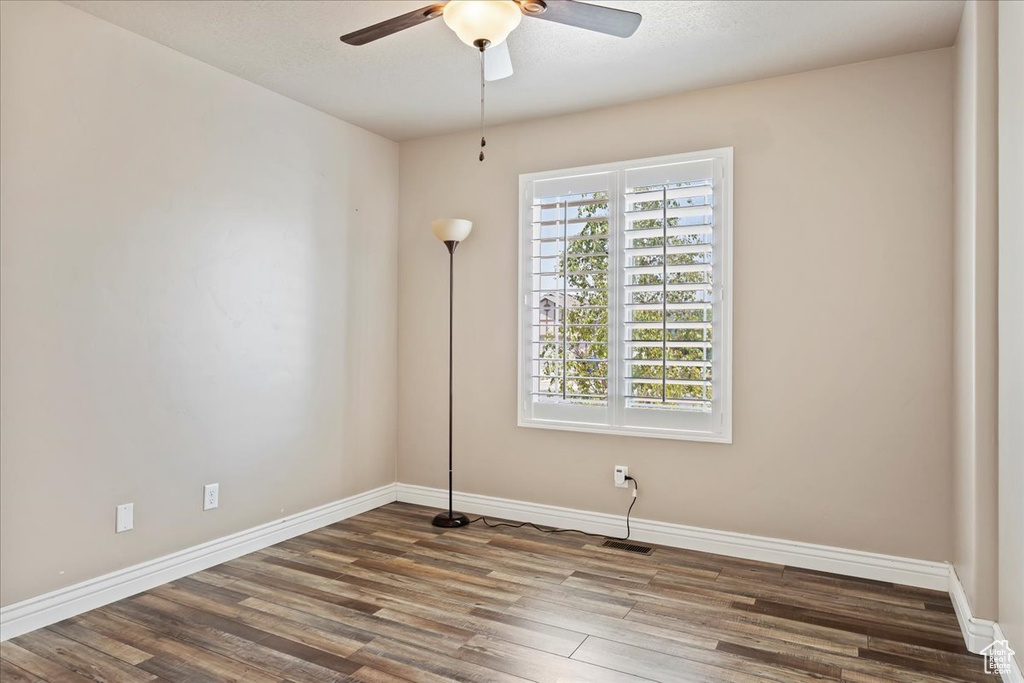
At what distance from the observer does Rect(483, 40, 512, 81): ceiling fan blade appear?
8.33 feet

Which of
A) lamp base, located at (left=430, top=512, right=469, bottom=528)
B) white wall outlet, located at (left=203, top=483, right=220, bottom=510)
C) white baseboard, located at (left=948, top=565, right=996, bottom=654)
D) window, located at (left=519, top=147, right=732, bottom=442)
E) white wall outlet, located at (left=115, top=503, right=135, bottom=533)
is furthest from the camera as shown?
lamp base, located at (left=430, top=512, right=469, bottom=528)

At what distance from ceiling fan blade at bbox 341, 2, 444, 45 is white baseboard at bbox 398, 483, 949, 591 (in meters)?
2.78

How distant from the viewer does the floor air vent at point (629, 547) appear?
3537 millimetres

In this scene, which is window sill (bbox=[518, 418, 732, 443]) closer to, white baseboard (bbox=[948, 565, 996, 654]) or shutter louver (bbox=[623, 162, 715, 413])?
shutter louver (bbox=[623, 162, 715, 413])

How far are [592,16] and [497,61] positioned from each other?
1.78ft

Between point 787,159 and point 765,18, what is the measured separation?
808 millimetres

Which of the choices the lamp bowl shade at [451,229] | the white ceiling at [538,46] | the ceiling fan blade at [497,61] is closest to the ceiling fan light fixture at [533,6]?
the ceiling fan blade at [497,61]

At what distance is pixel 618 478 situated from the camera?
3.76m

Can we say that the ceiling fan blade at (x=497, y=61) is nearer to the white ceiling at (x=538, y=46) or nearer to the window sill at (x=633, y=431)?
the white ceiling at (x=538, y=46)

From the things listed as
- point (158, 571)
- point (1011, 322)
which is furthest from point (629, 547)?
point (158, 571)

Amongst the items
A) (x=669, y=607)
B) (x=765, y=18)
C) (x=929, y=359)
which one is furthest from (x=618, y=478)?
(x=765, y=18)

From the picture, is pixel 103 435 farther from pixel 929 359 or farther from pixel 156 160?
pixel 929 359

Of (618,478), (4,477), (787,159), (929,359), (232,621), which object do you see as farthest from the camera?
(618,478)

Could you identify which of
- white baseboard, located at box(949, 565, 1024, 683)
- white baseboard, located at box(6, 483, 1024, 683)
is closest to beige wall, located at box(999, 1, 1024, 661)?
white baseboard, located at box(949, 565, 1024, 683)
